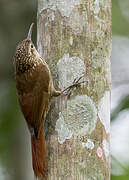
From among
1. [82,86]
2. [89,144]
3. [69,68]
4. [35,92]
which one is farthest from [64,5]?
[89,144]

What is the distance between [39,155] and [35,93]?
632 mm

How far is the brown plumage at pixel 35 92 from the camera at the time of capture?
10.6ft

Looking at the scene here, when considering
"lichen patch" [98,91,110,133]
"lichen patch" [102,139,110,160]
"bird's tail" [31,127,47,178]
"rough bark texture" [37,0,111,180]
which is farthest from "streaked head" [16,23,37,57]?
"lichen patch" [102,139,110,160]

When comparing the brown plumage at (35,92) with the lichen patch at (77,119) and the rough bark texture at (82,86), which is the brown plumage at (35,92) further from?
the lichen patch at (77,119)

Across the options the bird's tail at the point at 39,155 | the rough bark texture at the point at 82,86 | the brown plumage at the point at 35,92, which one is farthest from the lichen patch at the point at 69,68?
the bird's tail at the point at 39,155

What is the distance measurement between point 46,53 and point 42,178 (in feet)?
2.95

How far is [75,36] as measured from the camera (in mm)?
3256

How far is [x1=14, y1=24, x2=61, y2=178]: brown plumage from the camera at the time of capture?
324 cm

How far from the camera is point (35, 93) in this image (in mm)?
3674

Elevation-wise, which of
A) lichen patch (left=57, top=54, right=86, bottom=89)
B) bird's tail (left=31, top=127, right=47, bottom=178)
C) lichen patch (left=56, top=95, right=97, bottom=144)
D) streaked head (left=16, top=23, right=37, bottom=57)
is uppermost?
streaked head (left=16, top=23, right=37, bottom=57)

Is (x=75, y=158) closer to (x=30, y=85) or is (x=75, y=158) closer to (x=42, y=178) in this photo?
(x=42, y=178)

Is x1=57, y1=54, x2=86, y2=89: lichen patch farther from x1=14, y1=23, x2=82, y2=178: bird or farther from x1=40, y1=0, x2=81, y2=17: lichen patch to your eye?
x1=40, y1=0, x2=81, y2=17: lichen patch

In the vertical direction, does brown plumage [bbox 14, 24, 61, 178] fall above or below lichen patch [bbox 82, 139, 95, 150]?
above

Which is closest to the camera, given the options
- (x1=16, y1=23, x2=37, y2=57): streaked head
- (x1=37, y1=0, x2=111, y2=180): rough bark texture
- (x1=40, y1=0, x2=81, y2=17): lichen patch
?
(x1=37, y1=0, x2=111, y2=180): rough bark texture
